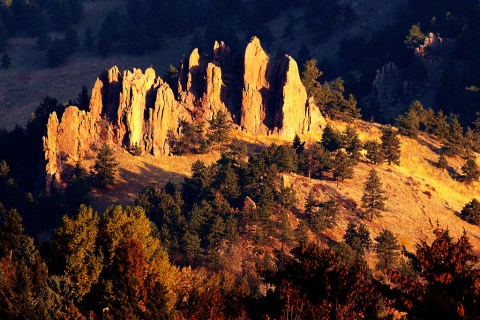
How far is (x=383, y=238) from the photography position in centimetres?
10119

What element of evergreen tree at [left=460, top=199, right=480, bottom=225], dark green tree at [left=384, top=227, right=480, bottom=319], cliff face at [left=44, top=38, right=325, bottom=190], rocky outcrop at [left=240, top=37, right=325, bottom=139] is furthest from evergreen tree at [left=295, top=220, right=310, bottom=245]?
dark green tree at [left=384, top=227, right=480, bottom=319]

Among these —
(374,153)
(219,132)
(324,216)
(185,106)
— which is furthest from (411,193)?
(185,106)

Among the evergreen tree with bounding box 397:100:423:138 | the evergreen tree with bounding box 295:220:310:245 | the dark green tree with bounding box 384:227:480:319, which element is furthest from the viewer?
the evergreen tree with bounding box 397:100:423:138

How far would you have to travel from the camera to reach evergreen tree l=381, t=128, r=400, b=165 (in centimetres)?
12850

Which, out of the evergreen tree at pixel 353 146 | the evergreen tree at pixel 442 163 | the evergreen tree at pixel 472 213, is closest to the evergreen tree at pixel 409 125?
the evergreen tree at pixel 442 163

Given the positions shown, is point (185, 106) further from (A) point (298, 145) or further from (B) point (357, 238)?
(B) point (357, 238)

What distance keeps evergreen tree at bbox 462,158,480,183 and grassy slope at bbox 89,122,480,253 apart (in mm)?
1015

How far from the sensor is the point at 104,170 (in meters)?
111

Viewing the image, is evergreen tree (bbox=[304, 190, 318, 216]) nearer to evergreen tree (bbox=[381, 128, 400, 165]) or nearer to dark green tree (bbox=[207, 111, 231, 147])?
dark green tree (bbox=[207, 111, 231, 147])

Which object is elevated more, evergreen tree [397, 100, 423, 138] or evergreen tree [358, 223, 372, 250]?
evergreen tree [397, 100, 423, 138]

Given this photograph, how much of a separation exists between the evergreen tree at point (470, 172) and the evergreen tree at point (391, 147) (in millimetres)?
10777

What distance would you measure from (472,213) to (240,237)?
36506mm

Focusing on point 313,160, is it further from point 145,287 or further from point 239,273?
point 145,287

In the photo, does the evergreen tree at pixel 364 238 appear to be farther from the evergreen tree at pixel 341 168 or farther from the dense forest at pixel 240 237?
the evergreen tree at pixel 341 168
